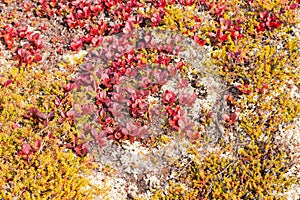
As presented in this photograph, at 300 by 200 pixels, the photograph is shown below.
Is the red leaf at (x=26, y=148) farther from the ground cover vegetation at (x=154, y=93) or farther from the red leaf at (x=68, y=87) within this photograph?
the red leaf at (x=68, y=87)

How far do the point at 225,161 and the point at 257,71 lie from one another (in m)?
1.70

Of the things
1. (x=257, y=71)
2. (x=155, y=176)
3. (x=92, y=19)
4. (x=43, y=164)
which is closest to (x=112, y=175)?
(x=155, y=176)

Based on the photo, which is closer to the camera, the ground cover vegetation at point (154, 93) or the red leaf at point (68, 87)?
the ground cover vegetation at point (154, 93)

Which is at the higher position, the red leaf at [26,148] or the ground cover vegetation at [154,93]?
the ground cover vegetation at [154,93]

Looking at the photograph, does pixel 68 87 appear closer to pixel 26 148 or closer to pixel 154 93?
pixel 26 148

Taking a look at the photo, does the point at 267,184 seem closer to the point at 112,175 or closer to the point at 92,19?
the point at 112,175


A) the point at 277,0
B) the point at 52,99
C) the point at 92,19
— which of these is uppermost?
the point at 277,0

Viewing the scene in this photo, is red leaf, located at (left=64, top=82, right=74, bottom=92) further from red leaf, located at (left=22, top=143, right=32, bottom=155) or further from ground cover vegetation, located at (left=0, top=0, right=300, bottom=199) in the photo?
red leaf, located at (left=22, top=143, right=32, bottom=155)

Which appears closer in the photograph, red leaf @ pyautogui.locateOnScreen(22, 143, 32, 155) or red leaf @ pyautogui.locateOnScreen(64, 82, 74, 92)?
red leaf @ pyautogui.locateOnScreen(22, 143, 32, 155)

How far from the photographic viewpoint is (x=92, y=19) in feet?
23.2

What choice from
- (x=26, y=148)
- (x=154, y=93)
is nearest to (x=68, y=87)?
(x=26, y=148)

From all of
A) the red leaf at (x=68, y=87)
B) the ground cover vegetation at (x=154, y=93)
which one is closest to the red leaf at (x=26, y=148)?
the ground cover vegetation at (x=154, y=93)

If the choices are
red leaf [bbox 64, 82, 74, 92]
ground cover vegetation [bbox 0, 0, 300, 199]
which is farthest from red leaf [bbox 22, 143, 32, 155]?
red leaf [bbox 64, 82, 74, 92]

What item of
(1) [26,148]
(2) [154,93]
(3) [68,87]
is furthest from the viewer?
(2) [154,93]
